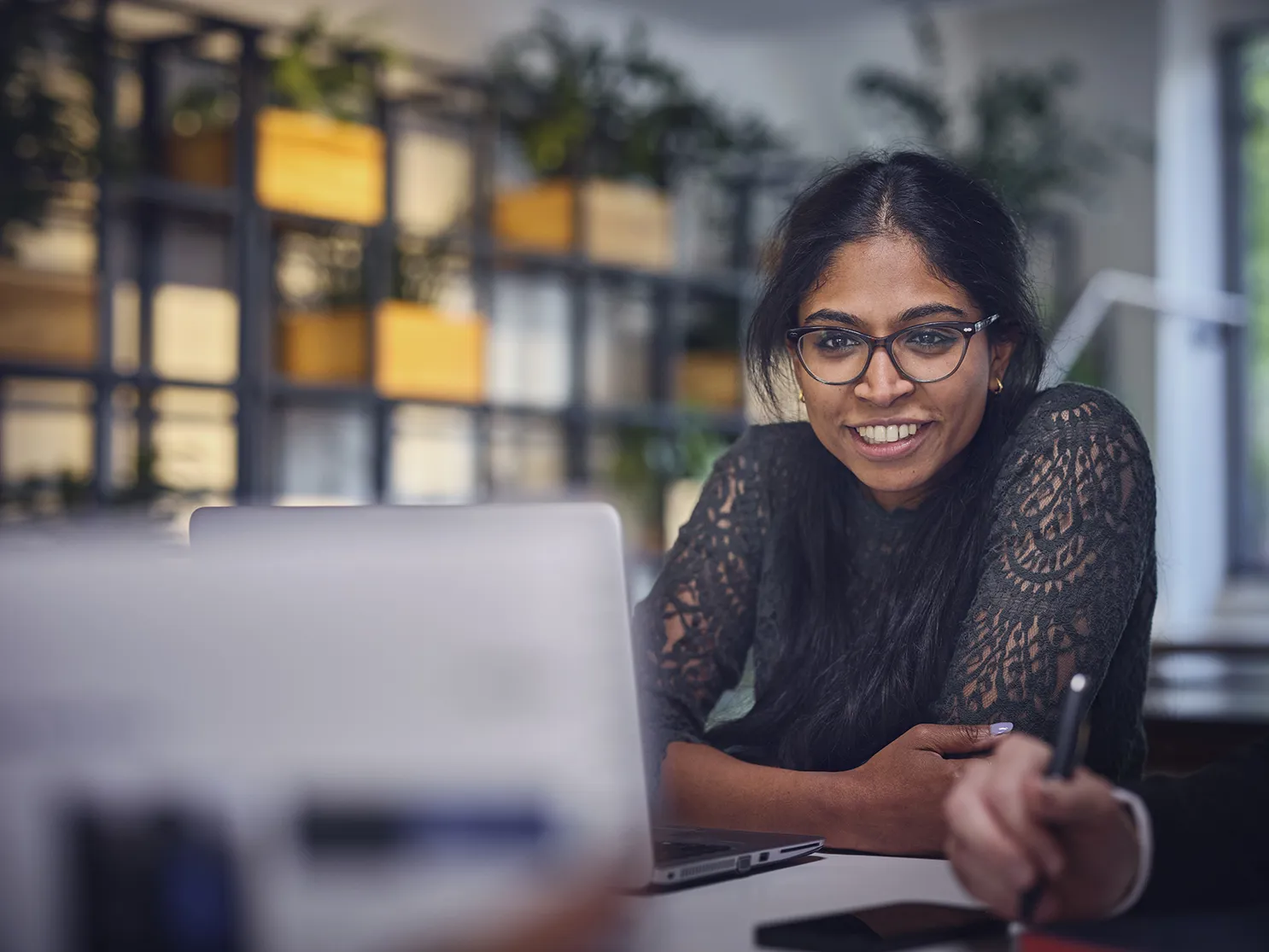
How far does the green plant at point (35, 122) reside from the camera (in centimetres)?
333

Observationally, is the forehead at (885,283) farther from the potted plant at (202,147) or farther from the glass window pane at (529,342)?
the glass window pane at (529,342)

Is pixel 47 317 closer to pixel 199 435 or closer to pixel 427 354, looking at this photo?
pixel 199 435

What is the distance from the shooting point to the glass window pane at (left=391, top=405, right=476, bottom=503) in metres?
4.73

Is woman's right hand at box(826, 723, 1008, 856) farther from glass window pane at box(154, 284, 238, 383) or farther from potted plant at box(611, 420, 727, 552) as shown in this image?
potted plant at box(611, 420, 727, 552)

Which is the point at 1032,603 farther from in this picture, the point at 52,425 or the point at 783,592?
the point at 52,425

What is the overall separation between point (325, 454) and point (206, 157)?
1023mm

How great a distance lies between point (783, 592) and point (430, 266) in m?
2.80

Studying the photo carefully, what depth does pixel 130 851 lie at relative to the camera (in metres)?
0.66

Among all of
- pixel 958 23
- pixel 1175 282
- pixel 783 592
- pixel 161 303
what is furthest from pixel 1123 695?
pixel 958 23

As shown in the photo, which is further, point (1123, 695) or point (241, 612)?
point (1123, 695)

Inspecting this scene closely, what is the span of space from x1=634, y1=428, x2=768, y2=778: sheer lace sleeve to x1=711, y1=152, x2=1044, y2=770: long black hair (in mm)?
53

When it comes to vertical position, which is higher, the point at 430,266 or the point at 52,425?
the point at 430,266

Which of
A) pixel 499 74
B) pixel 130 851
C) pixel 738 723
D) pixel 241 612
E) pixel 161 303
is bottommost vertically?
pixel 738 723

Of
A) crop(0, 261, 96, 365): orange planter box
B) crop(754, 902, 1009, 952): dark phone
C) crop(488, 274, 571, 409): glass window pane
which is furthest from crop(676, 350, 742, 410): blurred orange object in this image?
crop(754, 902, 1009, 952): dark phone
